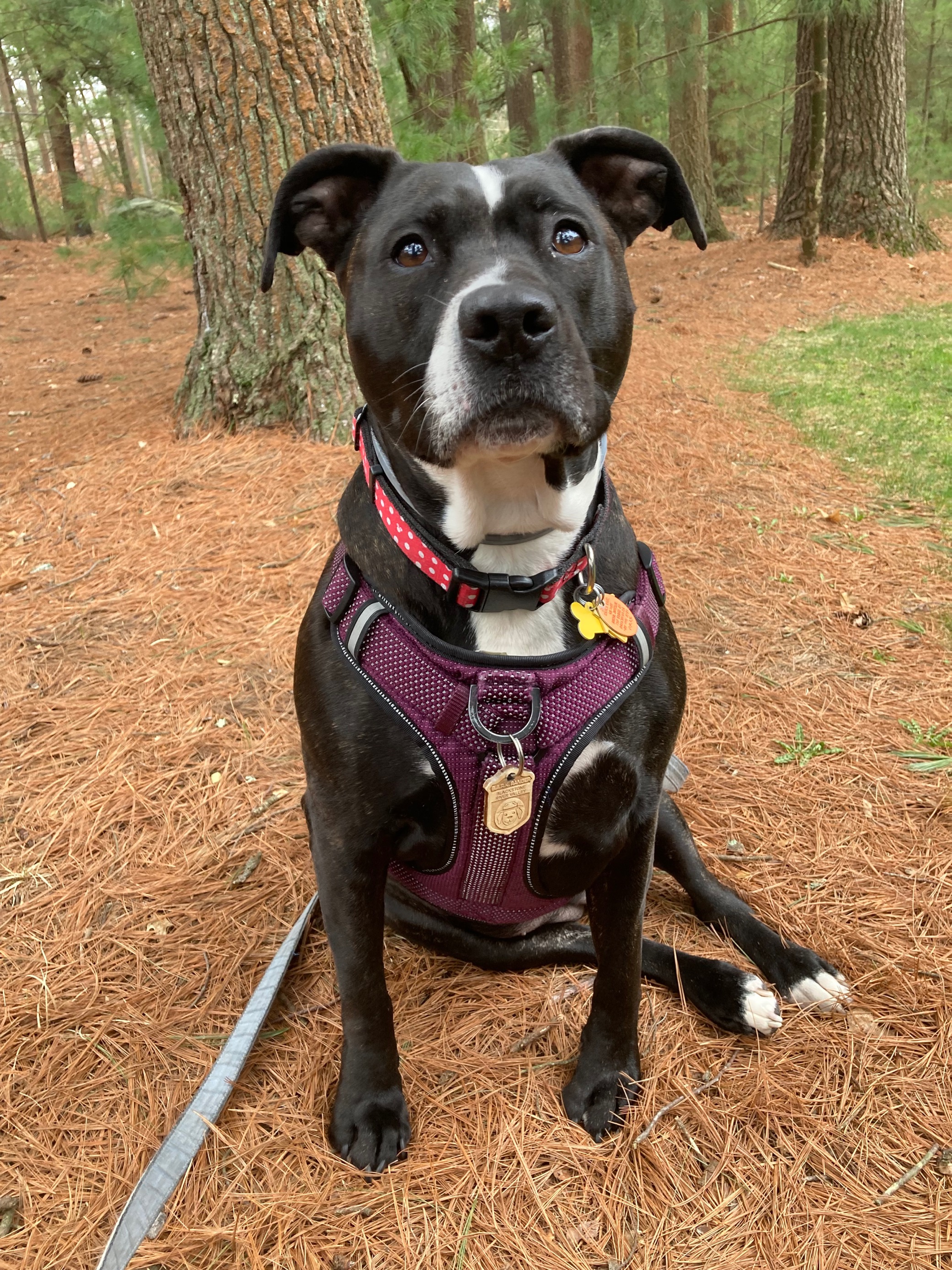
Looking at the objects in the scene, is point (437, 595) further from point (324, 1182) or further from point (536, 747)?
point (324, 1182)

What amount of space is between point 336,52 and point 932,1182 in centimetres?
527

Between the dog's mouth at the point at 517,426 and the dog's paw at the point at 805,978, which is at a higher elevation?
the dog's mouth at the point at 517,426

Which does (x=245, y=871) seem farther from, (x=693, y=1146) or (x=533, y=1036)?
(x=693, y=1146)

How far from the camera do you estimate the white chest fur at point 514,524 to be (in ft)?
5.60

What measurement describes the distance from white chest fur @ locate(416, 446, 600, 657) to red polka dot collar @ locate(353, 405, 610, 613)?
0.06 feet

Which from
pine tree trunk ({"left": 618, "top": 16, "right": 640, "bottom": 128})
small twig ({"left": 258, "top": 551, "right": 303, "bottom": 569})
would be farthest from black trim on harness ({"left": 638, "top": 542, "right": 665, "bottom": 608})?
pine tree trunk ({"left": 618, "top": 16, "right": 640, "bottom": 128})

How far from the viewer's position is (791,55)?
1534 centimetres

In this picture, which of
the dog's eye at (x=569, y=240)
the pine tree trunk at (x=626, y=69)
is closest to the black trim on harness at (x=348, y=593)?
the dog's eye at (x=569, y=240)

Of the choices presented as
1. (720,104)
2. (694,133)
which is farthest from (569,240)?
(720,104)

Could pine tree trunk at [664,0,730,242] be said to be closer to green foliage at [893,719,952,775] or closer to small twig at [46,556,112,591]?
small twig at [46,556,112,591]

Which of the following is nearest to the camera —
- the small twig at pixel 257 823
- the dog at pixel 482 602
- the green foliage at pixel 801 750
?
the dog at pixel 482 602

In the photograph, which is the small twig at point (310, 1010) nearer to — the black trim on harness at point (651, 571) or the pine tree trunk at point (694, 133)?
the black trim on harness at point (651, 571)

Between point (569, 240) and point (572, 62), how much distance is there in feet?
Answer: 42.7

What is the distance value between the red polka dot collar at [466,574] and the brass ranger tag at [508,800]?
1.09 ft
